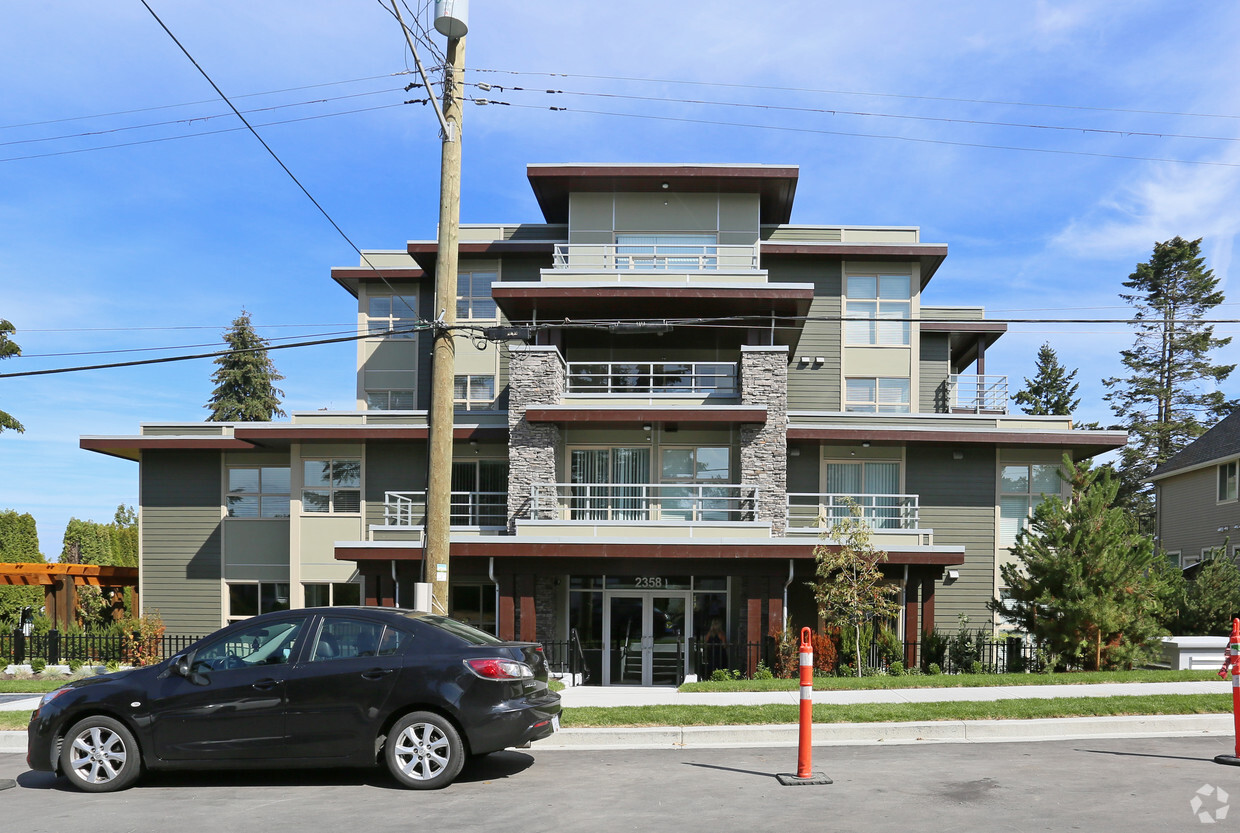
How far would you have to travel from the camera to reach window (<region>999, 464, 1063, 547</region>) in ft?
85.8

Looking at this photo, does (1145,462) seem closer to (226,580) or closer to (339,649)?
(226,580)

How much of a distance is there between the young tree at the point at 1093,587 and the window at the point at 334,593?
17168 mm

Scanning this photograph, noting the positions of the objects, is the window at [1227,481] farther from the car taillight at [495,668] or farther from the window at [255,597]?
the car taillight at [495,668]

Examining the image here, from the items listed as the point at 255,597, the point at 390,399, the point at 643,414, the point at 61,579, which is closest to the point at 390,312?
the point at 390,399

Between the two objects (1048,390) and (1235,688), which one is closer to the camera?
(1235,688)

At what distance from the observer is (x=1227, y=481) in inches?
1289

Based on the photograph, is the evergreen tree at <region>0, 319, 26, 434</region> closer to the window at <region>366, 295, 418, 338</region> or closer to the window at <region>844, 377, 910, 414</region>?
the window at <region>366, 295, 418, 338</region>

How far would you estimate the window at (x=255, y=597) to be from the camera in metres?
27.4

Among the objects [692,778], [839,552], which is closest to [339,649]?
[692,778]

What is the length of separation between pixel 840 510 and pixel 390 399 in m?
14.3

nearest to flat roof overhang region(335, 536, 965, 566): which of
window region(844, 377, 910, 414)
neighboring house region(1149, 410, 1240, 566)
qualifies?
window region(844, 377, 910, 414)

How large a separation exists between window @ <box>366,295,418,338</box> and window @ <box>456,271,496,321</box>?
5.41 ft

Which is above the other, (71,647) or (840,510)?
(840,510)

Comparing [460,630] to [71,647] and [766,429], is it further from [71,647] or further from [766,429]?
[71,647]
